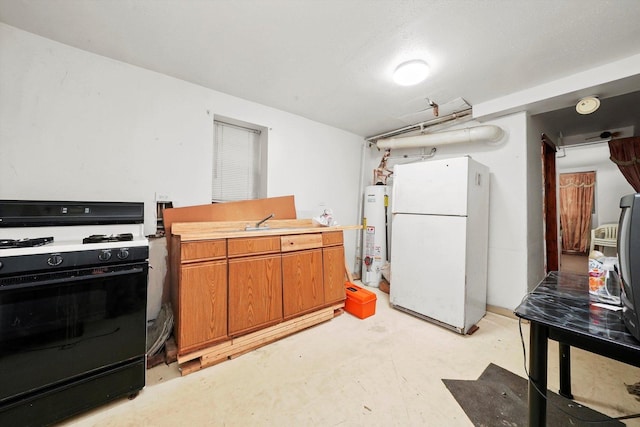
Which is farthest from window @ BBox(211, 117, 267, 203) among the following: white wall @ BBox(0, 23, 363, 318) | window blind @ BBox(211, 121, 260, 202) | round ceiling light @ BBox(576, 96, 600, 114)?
round ceiling light @ BBox(576, 96, 600, 114)

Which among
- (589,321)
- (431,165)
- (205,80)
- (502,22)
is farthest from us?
(431,165)

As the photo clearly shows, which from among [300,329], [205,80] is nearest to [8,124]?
[205,80]

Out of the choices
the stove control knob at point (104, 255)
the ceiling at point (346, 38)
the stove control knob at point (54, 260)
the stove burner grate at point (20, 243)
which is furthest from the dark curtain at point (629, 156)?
the stove burner grate at point (20, 243)

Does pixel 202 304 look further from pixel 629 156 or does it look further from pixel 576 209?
pixel 576 209

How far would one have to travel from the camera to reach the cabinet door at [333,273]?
99.4 inches

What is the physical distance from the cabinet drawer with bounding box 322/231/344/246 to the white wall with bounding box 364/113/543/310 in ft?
5.96

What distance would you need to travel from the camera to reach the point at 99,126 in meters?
1.95

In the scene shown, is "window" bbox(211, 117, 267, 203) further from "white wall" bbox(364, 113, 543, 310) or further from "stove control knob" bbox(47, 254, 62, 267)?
"white wall" bbox(364, 113, 543, 310)

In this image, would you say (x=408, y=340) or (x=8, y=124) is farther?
(x=408, y=340)

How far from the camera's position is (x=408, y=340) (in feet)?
7.13

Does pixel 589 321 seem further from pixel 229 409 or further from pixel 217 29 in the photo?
pixel 217 29

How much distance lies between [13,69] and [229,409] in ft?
9.13

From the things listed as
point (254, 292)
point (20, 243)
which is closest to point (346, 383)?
point (254, 292)

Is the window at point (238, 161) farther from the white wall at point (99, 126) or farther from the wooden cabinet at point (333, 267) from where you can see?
the wooden cabinet at point (333, 267)
